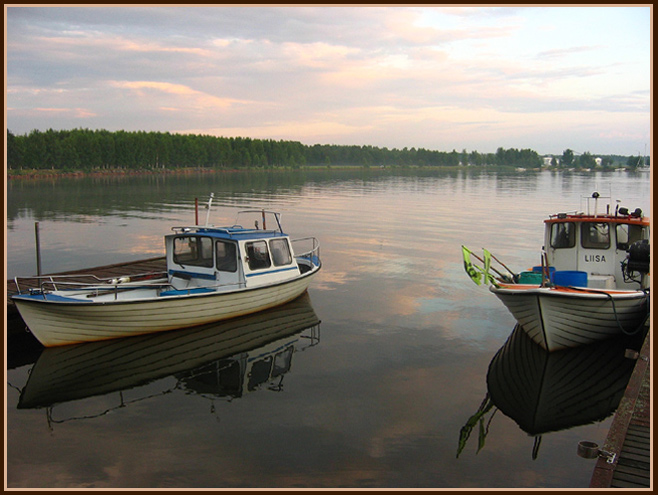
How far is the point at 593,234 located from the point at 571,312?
163 inches

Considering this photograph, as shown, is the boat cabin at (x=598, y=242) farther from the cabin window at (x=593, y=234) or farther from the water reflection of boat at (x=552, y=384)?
the water reflection of boat at (x=552, y=384)

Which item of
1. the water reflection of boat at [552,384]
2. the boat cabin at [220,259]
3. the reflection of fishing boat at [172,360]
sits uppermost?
the boat cabin at [220,259]

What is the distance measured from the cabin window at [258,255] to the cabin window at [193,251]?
3.92ft

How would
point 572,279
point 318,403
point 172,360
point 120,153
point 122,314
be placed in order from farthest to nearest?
point 120,153, point 572,279, point 122,314, point 172,360, point 318,403

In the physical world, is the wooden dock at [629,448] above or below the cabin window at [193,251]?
below

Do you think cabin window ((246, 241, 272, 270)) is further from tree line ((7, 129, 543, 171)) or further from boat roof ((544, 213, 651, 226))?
tree line ((7, 129, 543, 171))

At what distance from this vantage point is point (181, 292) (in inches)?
610

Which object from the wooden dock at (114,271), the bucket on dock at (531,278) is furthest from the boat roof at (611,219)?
the wooden dock at (114,271)

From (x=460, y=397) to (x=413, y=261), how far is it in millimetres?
14232

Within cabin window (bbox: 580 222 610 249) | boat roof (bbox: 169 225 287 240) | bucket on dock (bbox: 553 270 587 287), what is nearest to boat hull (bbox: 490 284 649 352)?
bucket on dock (bbox: 553 270 587 287)

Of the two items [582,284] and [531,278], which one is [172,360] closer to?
[531,278]

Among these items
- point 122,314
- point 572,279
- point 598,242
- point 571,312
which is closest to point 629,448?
point 571,312

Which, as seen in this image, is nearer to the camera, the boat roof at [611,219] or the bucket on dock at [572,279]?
the bucket on dock at [572,279]

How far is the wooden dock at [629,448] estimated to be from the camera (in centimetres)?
668
